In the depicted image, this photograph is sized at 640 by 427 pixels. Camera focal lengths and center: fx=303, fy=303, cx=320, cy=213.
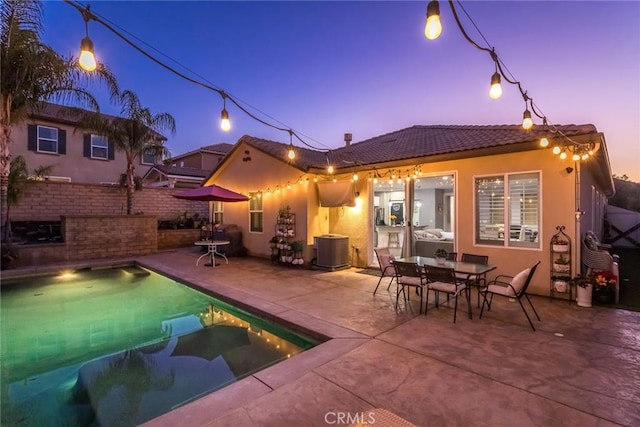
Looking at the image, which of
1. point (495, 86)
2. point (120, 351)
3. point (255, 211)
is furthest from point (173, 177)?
point (495, 86)

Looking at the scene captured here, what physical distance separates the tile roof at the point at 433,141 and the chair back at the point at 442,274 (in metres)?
3.14

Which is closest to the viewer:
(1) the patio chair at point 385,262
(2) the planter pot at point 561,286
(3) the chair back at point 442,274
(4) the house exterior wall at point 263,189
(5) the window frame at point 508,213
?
(3) the chair back at point 442,274

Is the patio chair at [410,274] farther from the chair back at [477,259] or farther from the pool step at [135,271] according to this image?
the pool step at [135,271]

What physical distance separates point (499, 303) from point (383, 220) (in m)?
8.65

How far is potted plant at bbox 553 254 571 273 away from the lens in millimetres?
5648

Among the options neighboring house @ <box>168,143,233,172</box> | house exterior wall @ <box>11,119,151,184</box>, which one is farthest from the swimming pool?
neighboring house @ <box>168,143,233,172</box>

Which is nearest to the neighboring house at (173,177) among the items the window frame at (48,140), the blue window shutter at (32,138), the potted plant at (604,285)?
the window frame at (48,140)

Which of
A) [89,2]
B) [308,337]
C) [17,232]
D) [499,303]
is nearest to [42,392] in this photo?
[308,337]

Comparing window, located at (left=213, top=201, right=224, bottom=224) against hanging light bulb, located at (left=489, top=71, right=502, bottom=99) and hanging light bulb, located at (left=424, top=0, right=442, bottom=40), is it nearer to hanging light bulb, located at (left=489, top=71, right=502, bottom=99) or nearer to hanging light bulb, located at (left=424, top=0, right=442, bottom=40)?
hanging light bulb, located at (left=489, top=71, right=502, bottom=99)

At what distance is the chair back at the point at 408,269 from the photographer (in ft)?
16.5

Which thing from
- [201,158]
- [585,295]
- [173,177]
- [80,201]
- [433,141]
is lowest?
[585,295]

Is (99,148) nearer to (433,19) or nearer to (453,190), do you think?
(453,190)

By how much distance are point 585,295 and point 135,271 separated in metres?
11.1

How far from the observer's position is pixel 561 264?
5688 mm
